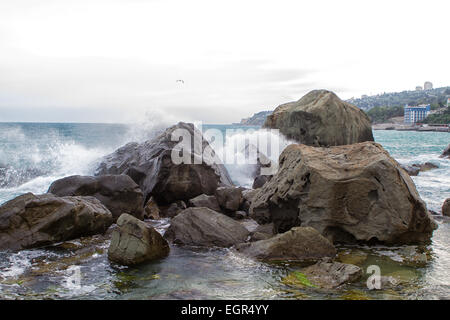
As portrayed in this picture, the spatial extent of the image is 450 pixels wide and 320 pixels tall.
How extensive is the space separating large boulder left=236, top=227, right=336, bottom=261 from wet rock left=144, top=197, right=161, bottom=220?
392 centimetres

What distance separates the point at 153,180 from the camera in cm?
1104

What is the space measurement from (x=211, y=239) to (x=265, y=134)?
36.9 ft

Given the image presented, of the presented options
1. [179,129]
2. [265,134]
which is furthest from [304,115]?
[179,129]

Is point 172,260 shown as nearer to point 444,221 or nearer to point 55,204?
point 55,204

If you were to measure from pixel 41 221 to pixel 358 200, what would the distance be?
→ 5.63 metres

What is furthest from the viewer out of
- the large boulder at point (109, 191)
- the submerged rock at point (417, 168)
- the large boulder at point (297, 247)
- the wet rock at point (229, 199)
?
the submerged rock at point (417, 168)

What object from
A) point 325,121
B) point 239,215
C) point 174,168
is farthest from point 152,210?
point 325,121

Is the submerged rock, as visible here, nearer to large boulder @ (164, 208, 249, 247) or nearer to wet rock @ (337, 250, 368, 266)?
wet rock @ (337, 250, 368, 266)

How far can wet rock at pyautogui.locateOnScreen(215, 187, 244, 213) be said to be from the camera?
1014 centimetres

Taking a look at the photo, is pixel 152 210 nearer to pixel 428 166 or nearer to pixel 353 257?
pixel 353 257

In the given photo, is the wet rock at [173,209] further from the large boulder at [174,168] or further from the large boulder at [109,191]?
the large boulder at [109,191]

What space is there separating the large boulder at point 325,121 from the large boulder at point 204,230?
7415mm

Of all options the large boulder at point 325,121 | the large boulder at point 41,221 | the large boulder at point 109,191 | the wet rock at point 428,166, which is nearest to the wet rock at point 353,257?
the large boulder at point 41,221

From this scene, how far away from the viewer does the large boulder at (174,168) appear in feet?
36.2
